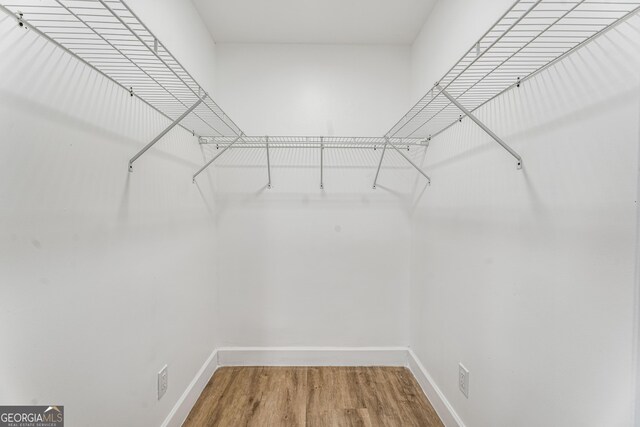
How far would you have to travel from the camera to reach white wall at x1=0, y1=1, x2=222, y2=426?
28.9 inches

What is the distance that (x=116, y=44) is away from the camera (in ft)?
3.25

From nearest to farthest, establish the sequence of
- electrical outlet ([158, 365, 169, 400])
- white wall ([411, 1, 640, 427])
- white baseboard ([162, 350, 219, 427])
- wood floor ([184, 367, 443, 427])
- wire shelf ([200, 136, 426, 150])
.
A: white wall ([411, 1, 640, 427]) → electrical outlet ([158, 365, 169, 400]) → white baseboard ([162, 350, 219, 427]) → wood floor ([184, 367, 443, 427]) → wire shelf ([200, 136, 426, 150])

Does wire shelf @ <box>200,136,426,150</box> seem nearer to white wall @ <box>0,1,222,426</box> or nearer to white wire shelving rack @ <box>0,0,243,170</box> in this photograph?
white wire shelving rack @ <box>0,0,243,170</box>

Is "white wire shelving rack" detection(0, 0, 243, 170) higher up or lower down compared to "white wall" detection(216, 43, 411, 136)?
lower down

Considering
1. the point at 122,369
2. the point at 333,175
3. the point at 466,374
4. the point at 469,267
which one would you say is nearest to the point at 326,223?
the point at 333,175

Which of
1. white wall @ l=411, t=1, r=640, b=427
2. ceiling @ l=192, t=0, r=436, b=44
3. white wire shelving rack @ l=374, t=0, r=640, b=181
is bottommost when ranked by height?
white wall @ l=411, t=1, r=640, b=427

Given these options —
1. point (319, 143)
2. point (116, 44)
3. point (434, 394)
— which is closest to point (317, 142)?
point (319, 143)

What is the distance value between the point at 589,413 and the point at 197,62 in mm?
2354

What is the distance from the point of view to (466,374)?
141cm

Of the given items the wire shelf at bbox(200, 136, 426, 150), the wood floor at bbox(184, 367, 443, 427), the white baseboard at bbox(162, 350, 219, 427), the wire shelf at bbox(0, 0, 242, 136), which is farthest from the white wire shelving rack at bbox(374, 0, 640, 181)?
the white baseboard at bbox(162, 350, 219, 427)

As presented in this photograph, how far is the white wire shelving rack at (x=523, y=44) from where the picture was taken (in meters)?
0.73

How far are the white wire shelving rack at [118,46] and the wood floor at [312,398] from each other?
149 centimetres

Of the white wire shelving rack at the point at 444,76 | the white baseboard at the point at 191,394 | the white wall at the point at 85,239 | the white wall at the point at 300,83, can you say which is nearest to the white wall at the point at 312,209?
the white wall at the point at 300,83

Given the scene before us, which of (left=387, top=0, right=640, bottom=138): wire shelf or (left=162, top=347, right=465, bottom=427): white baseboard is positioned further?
(left=162, top=347, right=465, bottom=427): white baseboard
